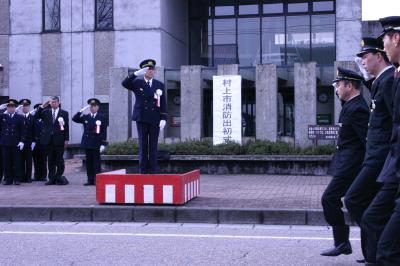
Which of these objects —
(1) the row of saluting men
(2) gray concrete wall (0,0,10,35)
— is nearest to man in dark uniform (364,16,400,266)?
(1) the row of saluting men

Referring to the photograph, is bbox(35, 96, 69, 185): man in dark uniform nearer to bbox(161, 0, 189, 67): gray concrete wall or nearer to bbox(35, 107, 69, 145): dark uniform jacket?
bbox(35, 107, 69, 145): dark uniform jacket

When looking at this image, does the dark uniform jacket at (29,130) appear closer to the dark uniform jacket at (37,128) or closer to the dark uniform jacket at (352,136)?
the dark uniform jacket at (37,128)

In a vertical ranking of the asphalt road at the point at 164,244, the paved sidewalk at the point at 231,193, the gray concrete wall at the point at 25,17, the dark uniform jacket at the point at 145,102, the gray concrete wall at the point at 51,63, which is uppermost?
the gray concrete wall at the point at 25,17

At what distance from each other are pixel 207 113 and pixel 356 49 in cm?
692

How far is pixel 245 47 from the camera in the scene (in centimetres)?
3053

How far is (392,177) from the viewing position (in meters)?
4.64

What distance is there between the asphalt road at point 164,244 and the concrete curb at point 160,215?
0.24m

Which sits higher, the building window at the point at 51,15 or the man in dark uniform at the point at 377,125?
the building window at the point at 51,15

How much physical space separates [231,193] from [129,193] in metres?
2.91

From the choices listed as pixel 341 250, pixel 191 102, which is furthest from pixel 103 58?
pixel 341 250

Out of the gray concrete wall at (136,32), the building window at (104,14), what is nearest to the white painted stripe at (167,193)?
the gray concrete wall at (136,32)

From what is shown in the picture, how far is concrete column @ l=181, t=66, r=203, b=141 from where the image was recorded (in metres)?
21.7

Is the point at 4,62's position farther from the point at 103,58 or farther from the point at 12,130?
the point at 12,130

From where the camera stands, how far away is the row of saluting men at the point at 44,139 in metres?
15.1
